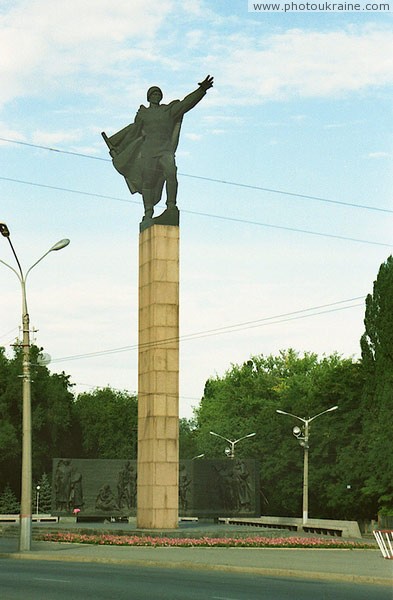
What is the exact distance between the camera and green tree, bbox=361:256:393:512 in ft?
220

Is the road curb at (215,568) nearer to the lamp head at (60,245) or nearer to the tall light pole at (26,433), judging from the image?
the tall light pole at (26,433)

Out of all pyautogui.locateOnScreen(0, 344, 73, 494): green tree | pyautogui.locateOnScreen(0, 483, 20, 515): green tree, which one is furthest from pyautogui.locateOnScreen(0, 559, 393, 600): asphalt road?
pyautogui.locateOnScreen(0, 344, 73, 494): green tree

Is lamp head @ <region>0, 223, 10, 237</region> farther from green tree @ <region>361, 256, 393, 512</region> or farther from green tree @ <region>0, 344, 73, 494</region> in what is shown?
green tree @ <region>0, 344, 73, 494</region>

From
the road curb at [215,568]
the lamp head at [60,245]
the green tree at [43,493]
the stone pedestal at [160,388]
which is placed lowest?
the road curb at [215,568]

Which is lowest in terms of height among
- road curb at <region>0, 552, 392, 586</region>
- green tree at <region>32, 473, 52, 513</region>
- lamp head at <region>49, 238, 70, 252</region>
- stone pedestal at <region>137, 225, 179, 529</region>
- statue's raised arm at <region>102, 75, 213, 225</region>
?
road curb at <region>0, 552, 392, 586</region>

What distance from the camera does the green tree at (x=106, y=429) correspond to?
104 metres

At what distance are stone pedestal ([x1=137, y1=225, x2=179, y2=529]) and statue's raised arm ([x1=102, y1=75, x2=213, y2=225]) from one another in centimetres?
201

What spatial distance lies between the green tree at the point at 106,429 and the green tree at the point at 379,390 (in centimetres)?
3560

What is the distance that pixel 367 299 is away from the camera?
238ft

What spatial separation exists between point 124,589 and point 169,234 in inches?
915

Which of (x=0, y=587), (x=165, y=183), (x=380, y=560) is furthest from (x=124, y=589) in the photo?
(x=165, y=183)

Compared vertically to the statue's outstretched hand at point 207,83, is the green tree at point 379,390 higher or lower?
lower

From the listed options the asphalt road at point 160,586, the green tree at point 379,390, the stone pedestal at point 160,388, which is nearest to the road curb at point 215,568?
the asphalt road at point 160,586

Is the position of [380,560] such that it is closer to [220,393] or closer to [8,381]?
[8,381]
